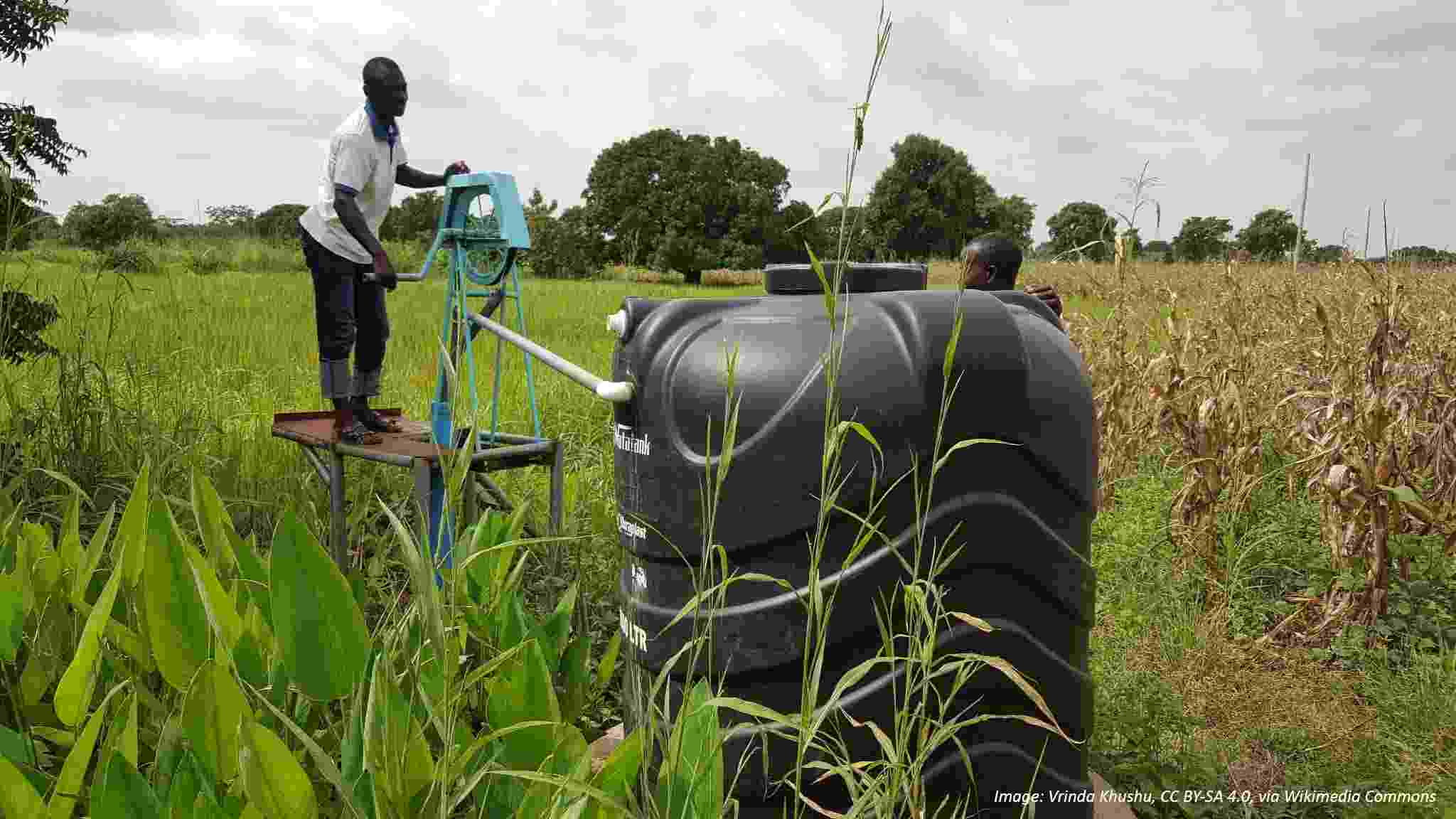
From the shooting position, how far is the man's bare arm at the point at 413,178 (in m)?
3.46

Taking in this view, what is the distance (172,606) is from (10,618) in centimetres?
37

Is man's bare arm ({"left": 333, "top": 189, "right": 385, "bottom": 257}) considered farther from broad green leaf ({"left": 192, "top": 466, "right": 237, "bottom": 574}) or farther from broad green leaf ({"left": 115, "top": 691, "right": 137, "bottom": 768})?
broad green leaf ({"left": 115, "top": 691, "right": 137, "bottom": 768})

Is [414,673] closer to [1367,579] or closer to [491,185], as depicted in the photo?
[491,185]

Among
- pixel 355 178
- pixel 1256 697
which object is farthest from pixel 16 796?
pixel 1256 697

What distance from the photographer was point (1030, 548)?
4.64 feet

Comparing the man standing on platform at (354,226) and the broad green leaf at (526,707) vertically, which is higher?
the man standing on platform at (354,226)

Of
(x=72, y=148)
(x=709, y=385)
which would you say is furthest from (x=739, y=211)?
(x=709, y=385)

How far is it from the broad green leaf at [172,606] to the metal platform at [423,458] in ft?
5.00

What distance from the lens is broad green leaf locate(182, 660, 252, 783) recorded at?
3.05 feet

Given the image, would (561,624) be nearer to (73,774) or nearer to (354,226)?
(73,774)

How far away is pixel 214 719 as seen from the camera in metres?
0.96

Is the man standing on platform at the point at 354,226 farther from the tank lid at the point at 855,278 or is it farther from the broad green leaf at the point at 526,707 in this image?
the broad green leaf at the point at 526,707

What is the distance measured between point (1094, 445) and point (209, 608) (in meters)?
1.26

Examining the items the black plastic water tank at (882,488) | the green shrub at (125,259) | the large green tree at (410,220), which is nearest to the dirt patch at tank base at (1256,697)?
the black plastic water tank at (882,488)
